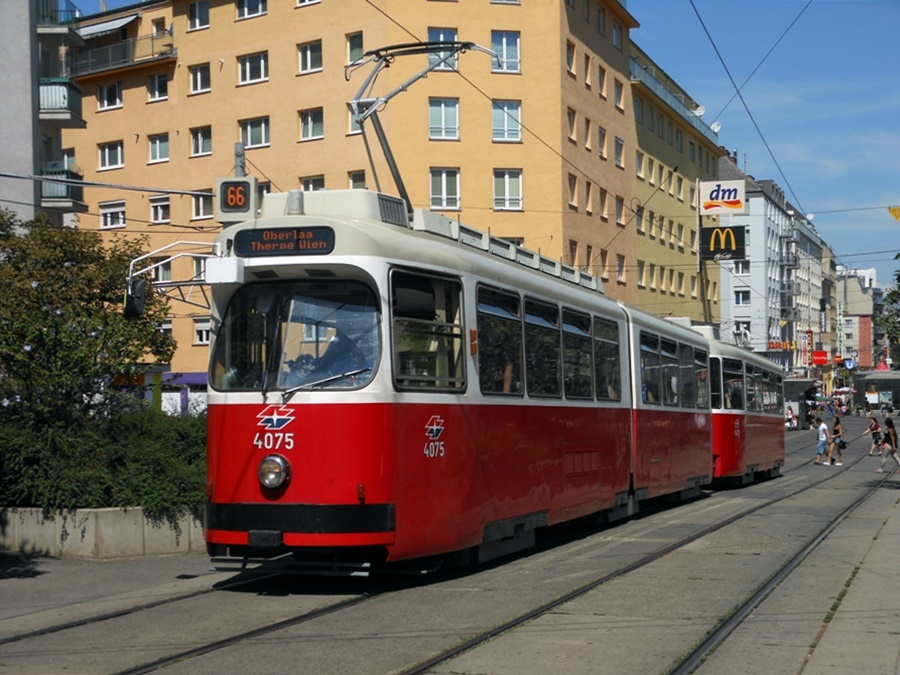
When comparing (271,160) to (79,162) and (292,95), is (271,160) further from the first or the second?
(79,162)

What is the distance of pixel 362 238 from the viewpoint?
10281 mm

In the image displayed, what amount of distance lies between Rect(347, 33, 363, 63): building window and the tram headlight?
36780mm

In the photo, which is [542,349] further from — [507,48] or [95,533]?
[507,48]

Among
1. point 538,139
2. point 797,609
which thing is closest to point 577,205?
point 538,139

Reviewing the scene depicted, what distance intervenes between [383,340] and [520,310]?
2826 mm

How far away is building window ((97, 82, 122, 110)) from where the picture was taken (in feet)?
170

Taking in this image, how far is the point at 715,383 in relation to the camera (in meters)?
24.0

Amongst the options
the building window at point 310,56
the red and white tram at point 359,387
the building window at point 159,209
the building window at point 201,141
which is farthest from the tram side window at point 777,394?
the building window at point 159,209

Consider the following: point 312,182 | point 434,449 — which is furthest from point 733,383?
point 312,182

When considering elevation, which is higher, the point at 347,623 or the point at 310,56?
the point at 310,56

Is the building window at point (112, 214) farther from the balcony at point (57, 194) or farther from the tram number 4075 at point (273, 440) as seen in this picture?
the tram number 4075 at point (273, 440)

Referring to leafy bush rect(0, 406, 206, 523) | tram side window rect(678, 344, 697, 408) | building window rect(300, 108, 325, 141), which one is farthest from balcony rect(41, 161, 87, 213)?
leafy bush rect(0, 406, 206, 523)

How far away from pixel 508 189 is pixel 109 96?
695 inches

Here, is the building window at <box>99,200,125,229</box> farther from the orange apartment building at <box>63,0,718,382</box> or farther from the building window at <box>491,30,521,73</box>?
the building window at <box>491,30,521,73</box>
